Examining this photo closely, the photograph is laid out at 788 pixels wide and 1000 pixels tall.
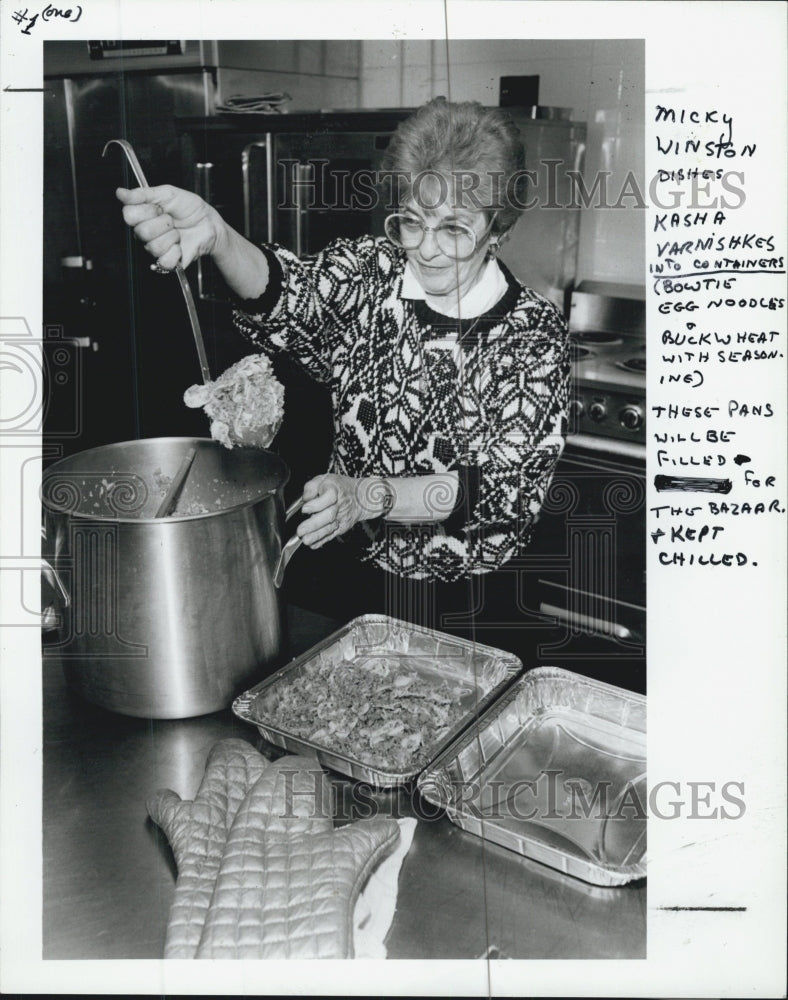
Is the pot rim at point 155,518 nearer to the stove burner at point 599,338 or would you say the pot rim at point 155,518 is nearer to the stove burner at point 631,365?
the stove burner at point 631,365

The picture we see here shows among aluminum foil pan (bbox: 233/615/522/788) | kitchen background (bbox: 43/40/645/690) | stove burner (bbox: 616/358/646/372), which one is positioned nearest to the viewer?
aluminum foil pan (bbox: 233/615/522/788)

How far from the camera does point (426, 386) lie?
1.32 m

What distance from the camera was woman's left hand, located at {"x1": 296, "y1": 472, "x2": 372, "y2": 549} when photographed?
1146 mm

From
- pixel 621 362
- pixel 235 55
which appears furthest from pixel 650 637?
pixel 235 55

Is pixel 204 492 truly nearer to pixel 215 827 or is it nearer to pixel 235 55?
pixel 215 827

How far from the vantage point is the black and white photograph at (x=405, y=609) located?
3.02ft

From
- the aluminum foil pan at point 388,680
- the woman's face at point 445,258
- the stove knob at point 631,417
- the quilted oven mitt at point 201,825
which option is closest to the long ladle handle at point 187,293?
the woman's face at point 445,258

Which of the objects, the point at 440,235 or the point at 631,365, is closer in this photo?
the point at 440,235

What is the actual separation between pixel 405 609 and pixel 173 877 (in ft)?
1.84

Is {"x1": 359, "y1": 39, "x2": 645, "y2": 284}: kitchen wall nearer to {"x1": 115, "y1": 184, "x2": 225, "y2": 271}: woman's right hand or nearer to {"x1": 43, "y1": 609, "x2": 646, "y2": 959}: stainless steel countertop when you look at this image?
{"x1": 115, "y1": 184, "x2": 225, "y2": 271}: woman's right hand

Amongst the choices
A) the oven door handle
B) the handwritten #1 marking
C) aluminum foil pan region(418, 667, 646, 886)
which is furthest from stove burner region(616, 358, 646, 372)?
the handwritten #1 marking

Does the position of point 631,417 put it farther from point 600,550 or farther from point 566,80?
point 566,80

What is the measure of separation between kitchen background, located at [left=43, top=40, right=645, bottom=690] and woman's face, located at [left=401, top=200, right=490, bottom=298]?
0.09 m

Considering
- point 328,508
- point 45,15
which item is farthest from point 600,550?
point 45,15
